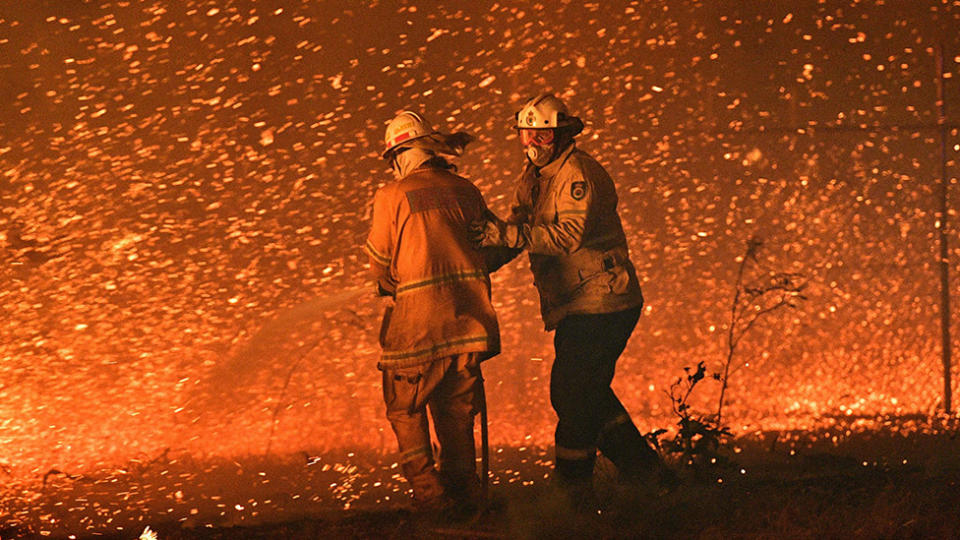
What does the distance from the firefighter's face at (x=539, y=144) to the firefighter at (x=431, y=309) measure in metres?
0.26

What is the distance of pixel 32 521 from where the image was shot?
15.9 feet

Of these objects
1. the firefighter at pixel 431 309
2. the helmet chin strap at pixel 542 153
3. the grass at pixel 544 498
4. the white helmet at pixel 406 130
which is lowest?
the grass at pixel 544 498

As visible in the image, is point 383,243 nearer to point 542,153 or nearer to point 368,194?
point 542,153

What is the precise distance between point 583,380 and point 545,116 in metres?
0.97

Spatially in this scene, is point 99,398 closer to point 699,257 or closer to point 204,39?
point 204,39

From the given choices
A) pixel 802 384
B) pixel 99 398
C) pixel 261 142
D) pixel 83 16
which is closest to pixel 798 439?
pixel 802 384

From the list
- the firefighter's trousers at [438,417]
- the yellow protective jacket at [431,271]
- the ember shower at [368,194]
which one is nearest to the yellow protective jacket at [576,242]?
the yellow protective jacket at [431,271]

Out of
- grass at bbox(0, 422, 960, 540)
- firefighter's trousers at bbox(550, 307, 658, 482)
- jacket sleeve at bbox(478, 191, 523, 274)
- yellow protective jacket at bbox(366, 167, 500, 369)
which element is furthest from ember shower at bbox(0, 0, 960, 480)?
yellow protective jacket at bbox(366, 167, 500, 369)

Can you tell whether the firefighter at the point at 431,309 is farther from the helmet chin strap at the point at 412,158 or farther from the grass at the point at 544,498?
the grass at the point at 544,498

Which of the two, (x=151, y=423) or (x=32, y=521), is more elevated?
(x=151, y=423)

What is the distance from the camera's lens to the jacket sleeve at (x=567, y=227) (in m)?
4.30

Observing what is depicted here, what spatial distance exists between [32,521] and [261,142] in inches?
75.6

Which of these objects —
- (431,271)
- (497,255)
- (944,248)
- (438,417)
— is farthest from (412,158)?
(944,248)

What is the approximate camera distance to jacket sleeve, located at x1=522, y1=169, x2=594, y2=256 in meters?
4.30
